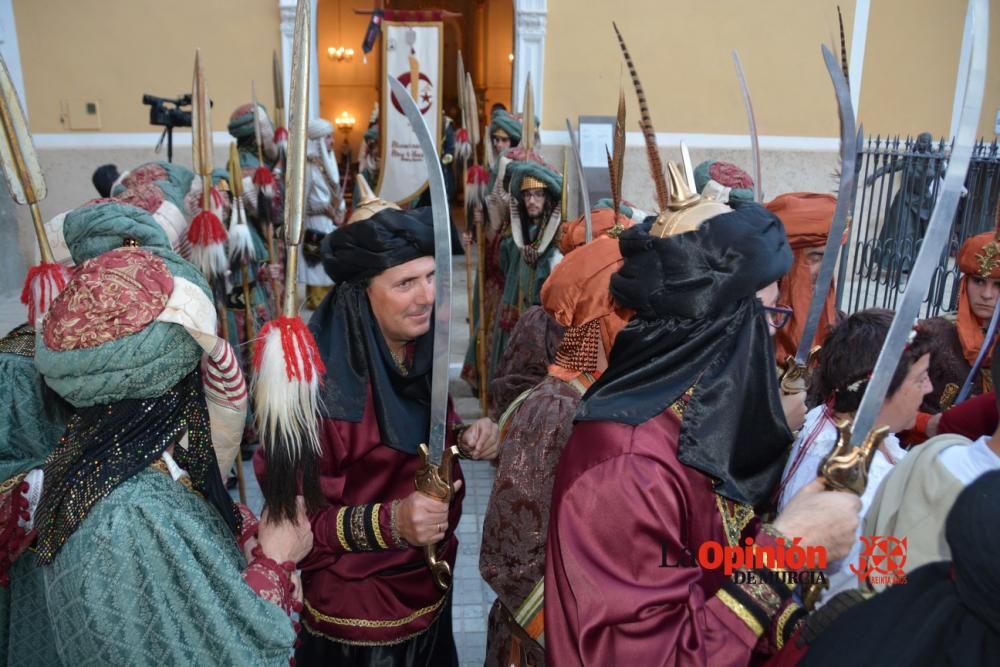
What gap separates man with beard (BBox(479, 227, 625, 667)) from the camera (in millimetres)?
1922

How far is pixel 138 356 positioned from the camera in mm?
1536

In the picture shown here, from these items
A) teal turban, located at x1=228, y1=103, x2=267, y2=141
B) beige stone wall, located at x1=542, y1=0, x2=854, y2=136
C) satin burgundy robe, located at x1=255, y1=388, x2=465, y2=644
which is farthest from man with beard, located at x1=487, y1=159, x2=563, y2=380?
beige stone wall, located at x1=542, y1=0, x2=854, y2=136

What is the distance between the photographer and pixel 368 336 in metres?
2.24

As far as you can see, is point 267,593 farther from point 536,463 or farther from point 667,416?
point 667,416

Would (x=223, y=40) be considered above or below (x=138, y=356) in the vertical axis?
above

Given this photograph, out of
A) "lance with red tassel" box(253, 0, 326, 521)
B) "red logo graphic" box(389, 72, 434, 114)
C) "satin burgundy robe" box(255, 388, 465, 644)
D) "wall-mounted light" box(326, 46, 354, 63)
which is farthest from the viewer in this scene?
"wall-mounted light" box(326, 46, 354, 63)

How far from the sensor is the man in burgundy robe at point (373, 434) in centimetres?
221

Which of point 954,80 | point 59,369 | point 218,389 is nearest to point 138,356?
point 59,369

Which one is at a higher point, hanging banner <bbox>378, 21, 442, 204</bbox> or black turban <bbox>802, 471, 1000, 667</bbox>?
hanging banner <bbox>378, 21, 442, 204</bbox>

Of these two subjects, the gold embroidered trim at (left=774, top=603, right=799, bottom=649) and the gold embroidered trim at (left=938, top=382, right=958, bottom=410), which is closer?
the gold embroidered trim at (left=774, top=603, right=799, bottom=649)

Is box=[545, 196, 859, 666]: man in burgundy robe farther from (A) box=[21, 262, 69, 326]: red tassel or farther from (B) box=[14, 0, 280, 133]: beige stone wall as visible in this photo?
(B) box=[14, 0, 280, 133]: beige stone wall

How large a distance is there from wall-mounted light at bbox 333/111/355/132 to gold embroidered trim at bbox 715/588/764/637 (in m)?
16.9

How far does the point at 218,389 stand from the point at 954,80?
12656mm

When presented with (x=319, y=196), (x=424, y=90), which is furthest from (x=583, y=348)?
(x=424, y=90)
